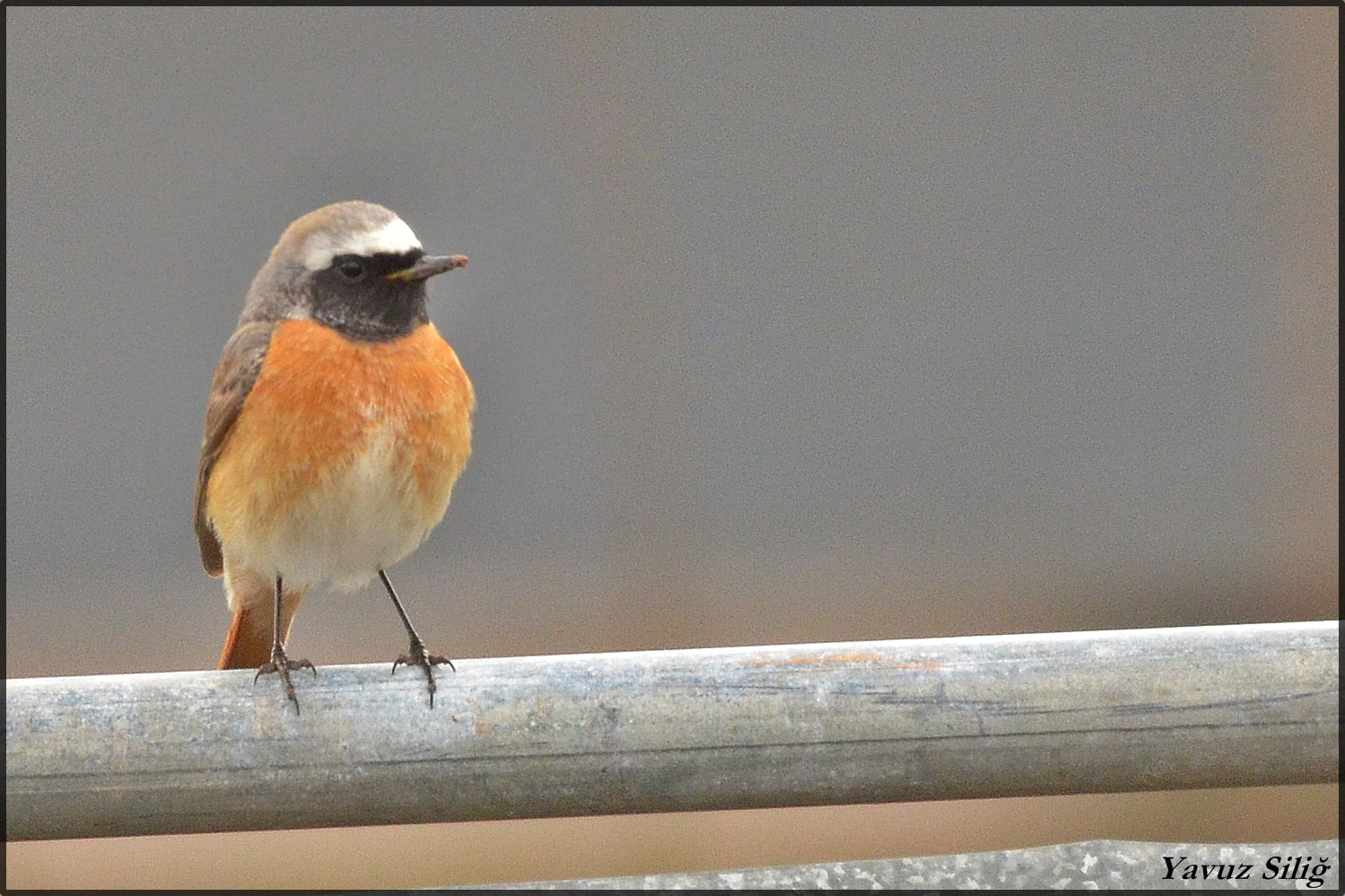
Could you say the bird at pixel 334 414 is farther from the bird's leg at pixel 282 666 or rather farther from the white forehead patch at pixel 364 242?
the bird's leg at pixel 282 666

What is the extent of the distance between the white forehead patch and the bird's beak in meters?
0.04

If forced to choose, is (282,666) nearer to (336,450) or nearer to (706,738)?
(336,450)

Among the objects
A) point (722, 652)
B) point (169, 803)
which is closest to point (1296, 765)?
point (722, 652)

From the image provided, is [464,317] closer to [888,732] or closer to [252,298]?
[252,298]

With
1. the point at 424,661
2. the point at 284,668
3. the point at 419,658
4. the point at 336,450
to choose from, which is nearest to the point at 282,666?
the point at 284,668

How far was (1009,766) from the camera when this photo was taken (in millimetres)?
2363

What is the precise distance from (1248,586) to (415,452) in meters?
4.37

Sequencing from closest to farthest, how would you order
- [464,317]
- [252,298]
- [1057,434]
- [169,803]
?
[169,803], [252,298], [464,317], [1057,434]

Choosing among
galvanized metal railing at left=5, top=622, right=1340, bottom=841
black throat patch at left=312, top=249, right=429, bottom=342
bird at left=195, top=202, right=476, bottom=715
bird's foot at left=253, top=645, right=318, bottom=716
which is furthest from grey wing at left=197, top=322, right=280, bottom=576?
galvanized metal railing at left=5, top=622, right=1340, bottom=841

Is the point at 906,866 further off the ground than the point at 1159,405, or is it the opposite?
the point at 1159,405

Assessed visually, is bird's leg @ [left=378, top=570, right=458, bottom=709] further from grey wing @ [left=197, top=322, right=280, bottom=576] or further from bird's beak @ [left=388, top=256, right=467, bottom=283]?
bird's beak @ [left=388, top=256, right=467, bottom=283]

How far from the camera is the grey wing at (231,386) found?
337 centimetres

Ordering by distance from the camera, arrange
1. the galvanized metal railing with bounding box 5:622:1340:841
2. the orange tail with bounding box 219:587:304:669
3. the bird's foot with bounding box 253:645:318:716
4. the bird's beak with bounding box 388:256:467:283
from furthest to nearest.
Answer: the orange tail with bounding box 219:587:304:669 → the bird's beak with bounding box 388:256:467:283 → the bird's foot with bounding box 253:645:318:716 → the galvanized metal railing with bounding box 5:622:1340:841

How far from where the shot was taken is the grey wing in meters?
3.37
